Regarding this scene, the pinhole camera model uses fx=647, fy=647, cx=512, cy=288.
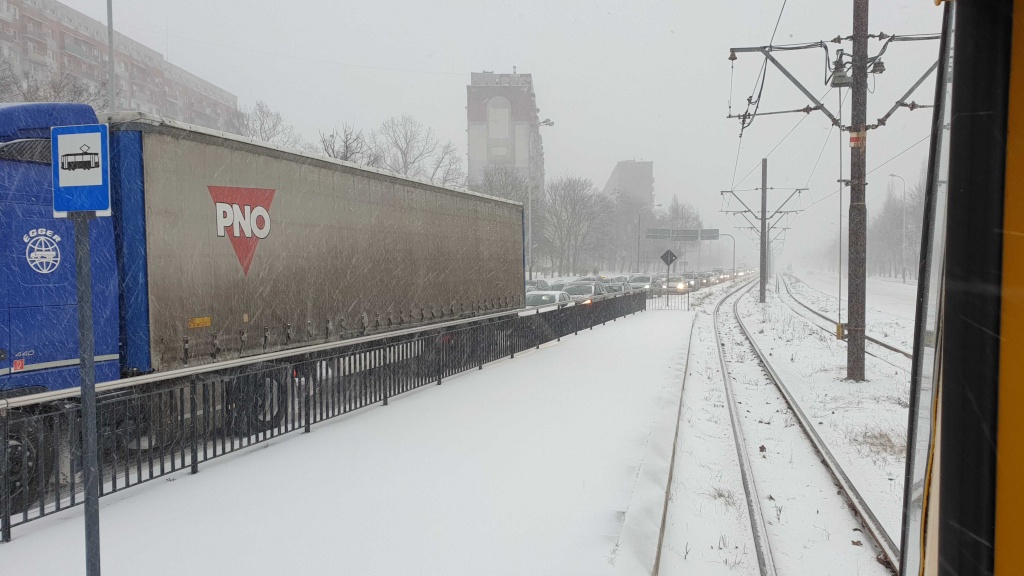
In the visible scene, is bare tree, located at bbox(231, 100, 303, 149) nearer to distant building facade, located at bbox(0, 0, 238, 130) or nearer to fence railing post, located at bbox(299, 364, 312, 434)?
distant building facade, located at bbox(0, 0, 238, 130)

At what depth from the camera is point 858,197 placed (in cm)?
1276

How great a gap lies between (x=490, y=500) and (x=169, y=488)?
10.6 ft

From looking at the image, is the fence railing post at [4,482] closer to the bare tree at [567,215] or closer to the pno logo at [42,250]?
the pno logo at [42,250]

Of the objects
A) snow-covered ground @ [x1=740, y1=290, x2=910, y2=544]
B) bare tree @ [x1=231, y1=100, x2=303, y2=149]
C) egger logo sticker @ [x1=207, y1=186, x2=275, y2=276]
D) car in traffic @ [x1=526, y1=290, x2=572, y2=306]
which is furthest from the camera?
bare tree @ [x1=231, y1=100, x2=303, y2=149]

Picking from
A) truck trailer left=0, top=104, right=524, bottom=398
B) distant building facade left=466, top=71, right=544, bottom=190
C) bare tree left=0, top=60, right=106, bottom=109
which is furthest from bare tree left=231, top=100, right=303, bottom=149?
distant building facade left=466, top=71, right=544, bottom=190

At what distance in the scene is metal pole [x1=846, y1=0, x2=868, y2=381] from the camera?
12.4 m

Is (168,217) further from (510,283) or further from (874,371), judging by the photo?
(874,371)

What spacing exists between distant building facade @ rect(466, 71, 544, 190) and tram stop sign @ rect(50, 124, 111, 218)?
12029 centimetres

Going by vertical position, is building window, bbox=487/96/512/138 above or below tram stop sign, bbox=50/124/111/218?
above

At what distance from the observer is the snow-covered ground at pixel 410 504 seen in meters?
4.76

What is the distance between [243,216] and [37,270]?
9.11ft

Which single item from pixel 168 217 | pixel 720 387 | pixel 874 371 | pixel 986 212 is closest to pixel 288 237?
pixel 168 217

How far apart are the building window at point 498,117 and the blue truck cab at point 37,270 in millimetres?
120420

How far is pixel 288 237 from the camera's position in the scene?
9648 mm
